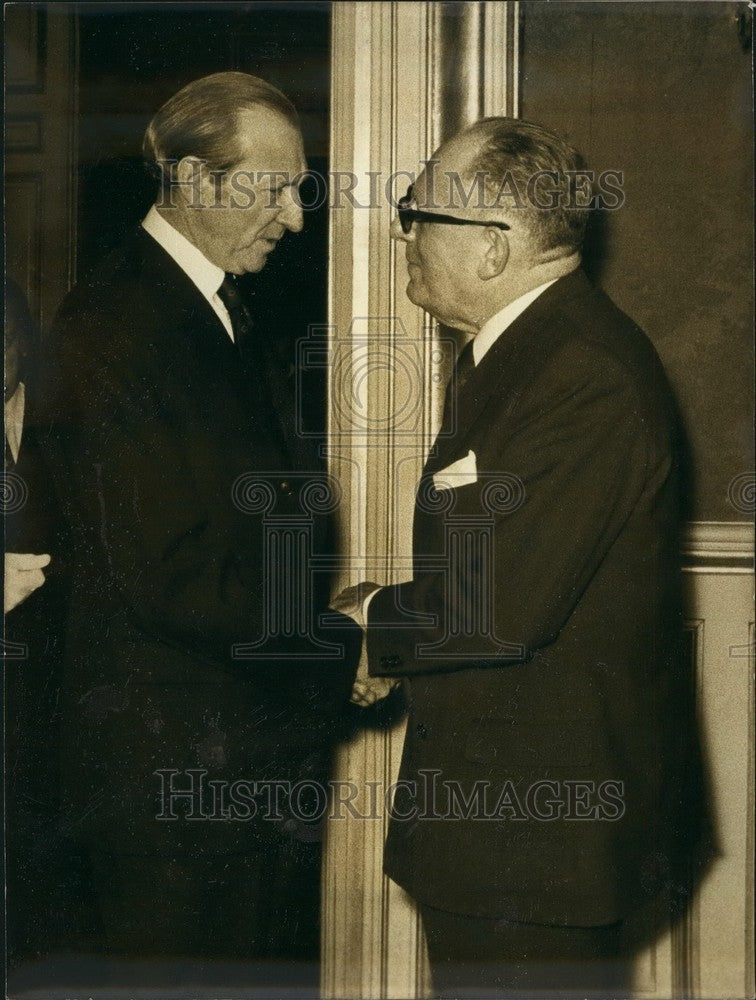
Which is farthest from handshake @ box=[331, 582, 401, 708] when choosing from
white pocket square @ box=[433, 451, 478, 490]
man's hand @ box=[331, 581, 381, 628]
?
white pocket square @ box=[433, 451, 478, 490]

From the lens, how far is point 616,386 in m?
2.86

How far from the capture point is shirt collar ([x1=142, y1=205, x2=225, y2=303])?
2918 millimetres

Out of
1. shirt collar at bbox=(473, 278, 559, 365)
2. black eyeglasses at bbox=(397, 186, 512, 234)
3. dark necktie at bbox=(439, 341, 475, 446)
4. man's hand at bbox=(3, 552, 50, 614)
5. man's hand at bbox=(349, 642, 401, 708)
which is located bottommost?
man's hand at bbox=(349, 642, 401, 708)

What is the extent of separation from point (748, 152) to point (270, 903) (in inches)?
85.6

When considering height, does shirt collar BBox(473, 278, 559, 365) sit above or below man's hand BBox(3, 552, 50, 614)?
above

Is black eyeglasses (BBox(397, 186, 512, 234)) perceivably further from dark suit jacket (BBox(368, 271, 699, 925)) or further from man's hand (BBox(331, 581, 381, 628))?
man's hand (BBox(331, 581, 381, 628))

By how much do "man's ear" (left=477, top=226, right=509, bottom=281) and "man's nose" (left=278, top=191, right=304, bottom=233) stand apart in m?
0.45

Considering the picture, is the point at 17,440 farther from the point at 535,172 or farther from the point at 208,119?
the point at 535,172

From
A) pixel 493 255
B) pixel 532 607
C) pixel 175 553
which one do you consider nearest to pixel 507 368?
pixel 493 255

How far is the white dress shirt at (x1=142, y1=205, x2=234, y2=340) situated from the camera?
9.57ft

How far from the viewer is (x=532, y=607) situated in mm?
2842

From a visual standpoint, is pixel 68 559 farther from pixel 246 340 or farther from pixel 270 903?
pixel 270 903

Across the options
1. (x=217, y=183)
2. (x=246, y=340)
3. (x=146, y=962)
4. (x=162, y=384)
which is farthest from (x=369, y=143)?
(x=146, y=962)

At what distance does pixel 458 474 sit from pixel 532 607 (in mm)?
361
